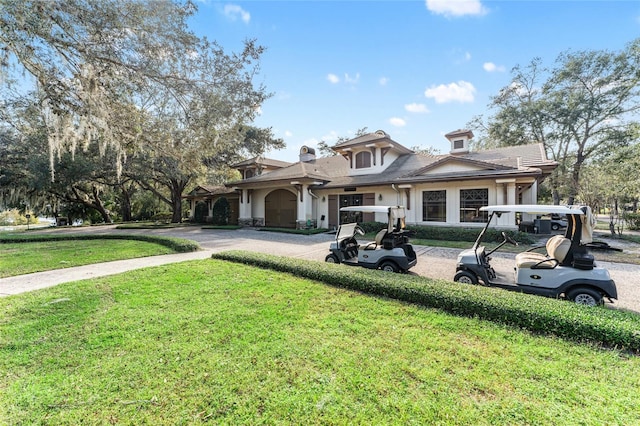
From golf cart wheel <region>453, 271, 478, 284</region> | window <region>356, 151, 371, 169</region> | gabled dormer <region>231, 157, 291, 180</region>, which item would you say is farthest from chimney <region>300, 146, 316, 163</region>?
golf cart wheel <region>453, 271, 478, 284</region>

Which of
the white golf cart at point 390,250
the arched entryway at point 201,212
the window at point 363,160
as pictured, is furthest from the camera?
the arched entryway at point 201,212

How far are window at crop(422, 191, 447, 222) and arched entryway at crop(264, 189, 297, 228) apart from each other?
26.3 ft

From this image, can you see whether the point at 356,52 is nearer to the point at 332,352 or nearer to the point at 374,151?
the point at 374,151

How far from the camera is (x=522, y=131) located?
A: 78.7ft

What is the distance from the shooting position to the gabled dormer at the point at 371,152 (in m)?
16.5

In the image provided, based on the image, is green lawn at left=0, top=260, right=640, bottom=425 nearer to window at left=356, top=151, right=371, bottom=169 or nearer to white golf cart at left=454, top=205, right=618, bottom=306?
white golf cart at left=454, top=205, right=618, bottom=306

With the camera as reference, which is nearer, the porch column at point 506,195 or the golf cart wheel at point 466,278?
the golf cart wheel at point 466,278

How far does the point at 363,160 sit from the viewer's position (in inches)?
676

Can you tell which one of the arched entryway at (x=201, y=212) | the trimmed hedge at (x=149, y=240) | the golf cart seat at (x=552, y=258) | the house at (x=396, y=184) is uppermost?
the house at (x=396, y=184)

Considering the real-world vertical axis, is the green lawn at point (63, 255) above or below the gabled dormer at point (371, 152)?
below

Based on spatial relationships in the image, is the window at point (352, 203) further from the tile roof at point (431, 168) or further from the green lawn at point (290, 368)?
the green lawn at point (290, 368)

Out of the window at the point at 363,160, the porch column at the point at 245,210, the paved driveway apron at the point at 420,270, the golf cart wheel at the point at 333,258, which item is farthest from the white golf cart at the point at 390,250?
the porch column at the point at 245,210

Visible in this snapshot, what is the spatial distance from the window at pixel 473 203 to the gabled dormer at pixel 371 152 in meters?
5.19

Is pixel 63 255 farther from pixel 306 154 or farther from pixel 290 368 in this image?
pixel 306 154
